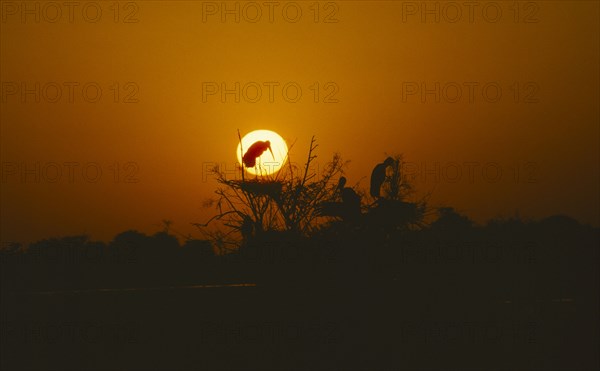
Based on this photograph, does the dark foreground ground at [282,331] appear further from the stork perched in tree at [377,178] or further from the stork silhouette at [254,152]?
the stork silhouette at [254,152]

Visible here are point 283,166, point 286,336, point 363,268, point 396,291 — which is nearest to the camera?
point 286,336

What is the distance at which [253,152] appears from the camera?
1059 cm

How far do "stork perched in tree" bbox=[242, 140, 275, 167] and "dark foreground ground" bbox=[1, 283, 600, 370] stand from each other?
4737 millimetres

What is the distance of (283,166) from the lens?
11.0m

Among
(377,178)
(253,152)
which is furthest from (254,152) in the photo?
(377,178)

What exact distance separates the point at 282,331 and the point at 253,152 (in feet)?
16.4

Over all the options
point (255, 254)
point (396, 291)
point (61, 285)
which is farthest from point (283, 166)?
point (396, 291)

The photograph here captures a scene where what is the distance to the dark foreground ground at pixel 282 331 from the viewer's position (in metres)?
5.55

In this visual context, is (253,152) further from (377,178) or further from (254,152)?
(377,178)

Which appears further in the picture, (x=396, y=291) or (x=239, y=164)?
(x=239, y=164)

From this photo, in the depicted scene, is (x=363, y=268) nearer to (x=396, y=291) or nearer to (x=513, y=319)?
(x=396, y=291)

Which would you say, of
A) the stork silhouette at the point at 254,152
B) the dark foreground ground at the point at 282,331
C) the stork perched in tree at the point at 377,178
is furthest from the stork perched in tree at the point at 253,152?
the dark foreground ground at the point at 282,331

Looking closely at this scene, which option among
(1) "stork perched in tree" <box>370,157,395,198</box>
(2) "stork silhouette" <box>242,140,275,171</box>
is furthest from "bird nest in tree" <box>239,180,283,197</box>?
(1) "stork perched in tree" <box>370,157,395,198</box>

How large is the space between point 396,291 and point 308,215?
439cm
